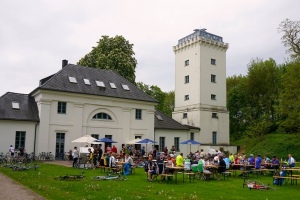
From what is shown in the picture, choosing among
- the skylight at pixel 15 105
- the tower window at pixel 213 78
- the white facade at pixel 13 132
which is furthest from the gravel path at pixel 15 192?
the tower window at pixel 213 78

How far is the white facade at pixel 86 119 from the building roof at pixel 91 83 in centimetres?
45

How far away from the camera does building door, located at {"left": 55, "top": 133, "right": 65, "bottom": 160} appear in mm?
29391

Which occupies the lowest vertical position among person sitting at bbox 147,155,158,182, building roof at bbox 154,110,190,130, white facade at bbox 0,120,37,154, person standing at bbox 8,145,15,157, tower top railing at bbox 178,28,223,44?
person sitting at bbox 147,155,158,182

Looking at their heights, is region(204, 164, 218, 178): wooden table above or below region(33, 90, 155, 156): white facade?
below

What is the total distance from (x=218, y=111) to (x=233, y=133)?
496 inches

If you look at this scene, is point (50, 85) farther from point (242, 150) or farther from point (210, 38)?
point (242, 150)

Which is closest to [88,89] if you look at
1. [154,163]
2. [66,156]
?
[66,156]

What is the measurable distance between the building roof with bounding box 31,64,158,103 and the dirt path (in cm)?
1617

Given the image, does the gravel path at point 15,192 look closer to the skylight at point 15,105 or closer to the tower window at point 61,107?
the skylight at point 15,105

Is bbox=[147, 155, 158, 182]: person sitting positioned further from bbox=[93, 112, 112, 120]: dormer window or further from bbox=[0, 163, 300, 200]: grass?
bbox=[93, 112, 112, 120]: dormer window

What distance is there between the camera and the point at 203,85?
39562 mm

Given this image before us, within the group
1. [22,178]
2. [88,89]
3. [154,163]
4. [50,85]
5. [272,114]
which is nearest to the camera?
[22,178]

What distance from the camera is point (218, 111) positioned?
40.7 m

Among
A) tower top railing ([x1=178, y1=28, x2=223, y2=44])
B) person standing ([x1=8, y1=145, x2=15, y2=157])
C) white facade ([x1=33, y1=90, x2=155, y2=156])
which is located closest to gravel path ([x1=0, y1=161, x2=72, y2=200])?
person standing ([x1=8, y1=145, x2=15, y2=157])
